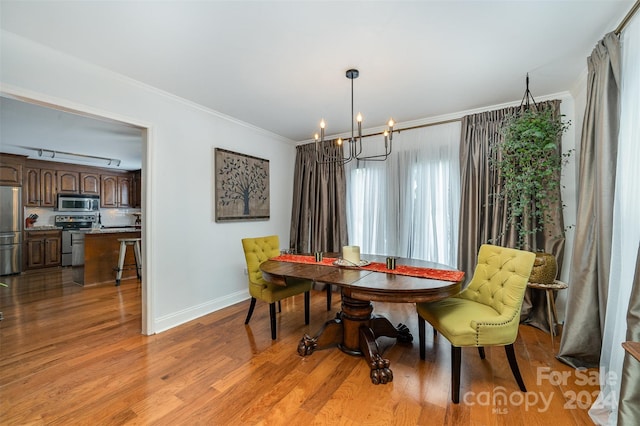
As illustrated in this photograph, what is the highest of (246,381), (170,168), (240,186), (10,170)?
(10,170)

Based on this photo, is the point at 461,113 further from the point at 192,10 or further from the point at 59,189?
the point at 59,189

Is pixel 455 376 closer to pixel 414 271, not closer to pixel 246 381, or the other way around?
pixel 414 271

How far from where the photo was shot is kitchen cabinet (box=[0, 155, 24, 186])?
512 centimetres

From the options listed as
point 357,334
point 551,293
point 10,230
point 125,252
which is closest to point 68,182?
point 10,230

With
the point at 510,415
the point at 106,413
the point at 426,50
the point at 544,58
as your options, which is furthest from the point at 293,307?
the point at 544,58

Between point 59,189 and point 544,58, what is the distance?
28.1ft

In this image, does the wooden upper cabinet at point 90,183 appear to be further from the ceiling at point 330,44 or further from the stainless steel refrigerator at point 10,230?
the ceiling at point 330,44

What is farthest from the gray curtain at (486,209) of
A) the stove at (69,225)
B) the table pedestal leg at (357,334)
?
the stove at (69,225)

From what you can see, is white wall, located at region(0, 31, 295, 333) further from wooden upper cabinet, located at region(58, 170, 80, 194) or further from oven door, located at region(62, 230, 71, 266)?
wooden upper cabinet, located at region(58, 170, 80, 194)

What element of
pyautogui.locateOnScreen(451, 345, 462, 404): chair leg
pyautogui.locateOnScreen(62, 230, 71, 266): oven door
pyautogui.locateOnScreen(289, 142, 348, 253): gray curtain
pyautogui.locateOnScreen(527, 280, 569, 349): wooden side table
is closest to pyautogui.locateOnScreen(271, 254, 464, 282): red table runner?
pyautogui.locateOnScreen(451, 345, 462, 404): chair leg

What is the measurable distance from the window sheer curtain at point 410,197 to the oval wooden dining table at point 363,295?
42.8 inches

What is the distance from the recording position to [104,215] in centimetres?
688

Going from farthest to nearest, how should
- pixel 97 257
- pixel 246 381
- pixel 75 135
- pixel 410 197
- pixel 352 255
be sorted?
pixel 97 257
pixel 75 135
pixel 410 197
pixel 352 255
pixel 246 381

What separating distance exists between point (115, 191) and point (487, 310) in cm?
817
